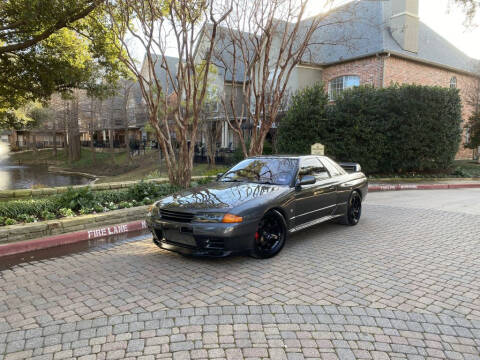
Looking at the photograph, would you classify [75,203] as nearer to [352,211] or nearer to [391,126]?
[352,211]

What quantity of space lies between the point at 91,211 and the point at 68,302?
11.9ft

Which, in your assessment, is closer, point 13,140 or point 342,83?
point 342,83

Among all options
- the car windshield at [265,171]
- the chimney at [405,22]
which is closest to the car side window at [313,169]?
the car windshield at [265,171]

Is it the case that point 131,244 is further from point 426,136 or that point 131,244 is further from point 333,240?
point 426,136

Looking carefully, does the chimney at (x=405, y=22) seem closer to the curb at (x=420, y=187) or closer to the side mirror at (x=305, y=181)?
the curb at (x=420, y=187)

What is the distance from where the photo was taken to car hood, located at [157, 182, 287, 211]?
15.2 ft

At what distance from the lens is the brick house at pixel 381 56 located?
1922 cm

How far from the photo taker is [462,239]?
605cm

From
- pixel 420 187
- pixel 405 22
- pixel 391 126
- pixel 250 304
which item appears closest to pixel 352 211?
pixel 250 304

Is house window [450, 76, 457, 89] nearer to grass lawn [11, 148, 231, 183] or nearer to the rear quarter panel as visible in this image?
grass lawn [11, 148, 231, 183]

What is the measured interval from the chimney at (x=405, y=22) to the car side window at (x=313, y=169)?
17311mm

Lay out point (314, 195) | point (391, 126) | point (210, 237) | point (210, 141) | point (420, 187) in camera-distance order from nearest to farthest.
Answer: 1. point (210, 237)
2. point (314, 195)
3. point (420, 187)
4. point (391, 126)
5. point (210, 141)

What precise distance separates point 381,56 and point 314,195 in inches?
637

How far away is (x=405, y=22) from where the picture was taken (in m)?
19.7
